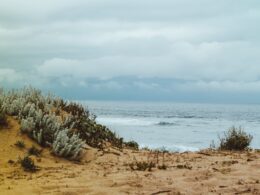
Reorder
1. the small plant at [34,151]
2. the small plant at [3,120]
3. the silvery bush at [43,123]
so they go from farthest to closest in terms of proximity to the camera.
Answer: the small plant at [3,120] < the silvery bush at [43,123] < the small plant at [34,151]

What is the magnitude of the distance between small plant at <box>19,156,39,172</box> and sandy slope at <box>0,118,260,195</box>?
5.6 inches

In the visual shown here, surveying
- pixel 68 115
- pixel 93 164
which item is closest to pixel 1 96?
pixel 68 115

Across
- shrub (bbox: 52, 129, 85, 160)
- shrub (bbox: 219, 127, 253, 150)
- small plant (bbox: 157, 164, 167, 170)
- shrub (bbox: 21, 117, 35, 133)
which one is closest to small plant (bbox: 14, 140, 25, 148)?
shrub (bbox: 21, 117, 35, 133)

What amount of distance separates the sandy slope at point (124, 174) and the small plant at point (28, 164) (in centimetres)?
14

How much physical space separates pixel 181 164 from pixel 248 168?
4.44ft

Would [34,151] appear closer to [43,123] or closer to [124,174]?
[43,123]

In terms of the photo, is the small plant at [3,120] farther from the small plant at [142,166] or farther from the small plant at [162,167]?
the small plant at [162,167]

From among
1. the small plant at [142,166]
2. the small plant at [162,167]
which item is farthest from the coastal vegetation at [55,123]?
the small plant at [162,167]

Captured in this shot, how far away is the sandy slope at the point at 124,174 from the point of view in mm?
7113

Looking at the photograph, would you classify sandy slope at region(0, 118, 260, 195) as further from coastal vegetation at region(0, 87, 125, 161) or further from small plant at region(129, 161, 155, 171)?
coastal vegetation at region(0, 87, 125, 161)

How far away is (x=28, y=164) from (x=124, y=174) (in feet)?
6.10

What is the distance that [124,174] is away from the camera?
8281 mm

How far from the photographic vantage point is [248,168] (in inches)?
339

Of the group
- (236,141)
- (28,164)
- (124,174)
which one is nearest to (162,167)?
(124,174)
